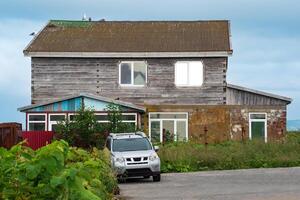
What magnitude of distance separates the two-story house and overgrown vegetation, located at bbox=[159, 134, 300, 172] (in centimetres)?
787

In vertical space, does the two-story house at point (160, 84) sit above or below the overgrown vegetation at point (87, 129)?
above

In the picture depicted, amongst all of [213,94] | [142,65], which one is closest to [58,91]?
[142,65]

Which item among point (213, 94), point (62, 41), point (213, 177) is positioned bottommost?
point (213, 177)

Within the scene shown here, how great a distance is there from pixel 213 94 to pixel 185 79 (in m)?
1.95

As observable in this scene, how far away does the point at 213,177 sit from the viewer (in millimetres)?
28766

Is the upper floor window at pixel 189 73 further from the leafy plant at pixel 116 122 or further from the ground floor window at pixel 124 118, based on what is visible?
the leafy plant at pixel 116 122

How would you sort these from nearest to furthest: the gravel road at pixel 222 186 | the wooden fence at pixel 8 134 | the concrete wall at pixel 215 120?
the gravel road at pixel 222 186, the wooden fence at pixel 8 134, the concrete wall at pixel 215 120

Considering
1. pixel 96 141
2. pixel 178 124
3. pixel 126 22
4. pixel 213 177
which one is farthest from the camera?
pixel 126 22

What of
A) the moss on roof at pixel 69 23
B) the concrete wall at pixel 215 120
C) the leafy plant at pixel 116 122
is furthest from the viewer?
the moss on roof at pixel 69 23

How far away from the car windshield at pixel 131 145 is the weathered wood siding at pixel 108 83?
16.0 m

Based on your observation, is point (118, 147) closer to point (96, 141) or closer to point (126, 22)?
point (96, 141)

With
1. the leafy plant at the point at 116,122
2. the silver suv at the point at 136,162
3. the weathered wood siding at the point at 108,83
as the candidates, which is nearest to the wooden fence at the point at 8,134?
the silver suv at the point at 136,162

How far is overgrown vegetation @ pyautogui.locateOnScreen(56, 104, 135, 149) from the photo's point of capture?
3984 centimetres

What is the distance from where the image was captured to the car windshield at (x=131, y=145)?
28.9 metres
